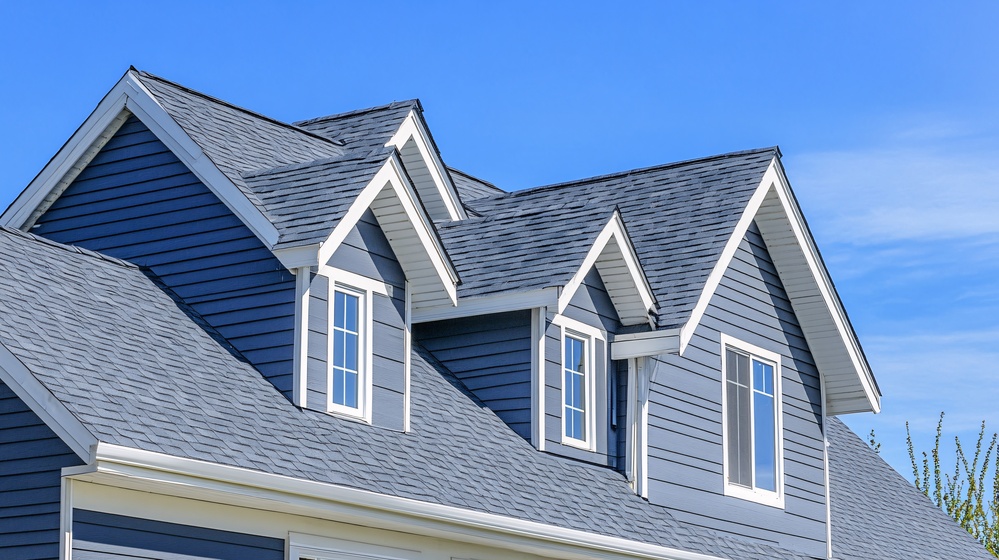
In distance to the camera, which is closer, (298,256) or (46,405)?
(46,405)

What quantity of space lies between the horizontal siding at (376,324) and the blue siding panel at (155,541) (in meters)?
2.07

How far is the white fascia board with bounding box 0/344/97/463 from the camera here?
964 centimetres

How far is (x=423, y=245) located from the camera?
14328 millimetres

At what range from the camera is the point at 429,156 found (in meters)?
16.9

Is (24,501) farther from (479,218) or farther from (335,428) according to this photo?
(479,218)

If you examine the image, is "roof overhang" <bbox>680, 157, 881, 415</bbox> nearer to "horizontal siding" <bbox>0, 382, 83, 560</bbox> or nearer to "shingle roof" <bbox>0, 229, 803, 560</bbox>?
"shingle roof" <bbox>0, 229, 803, 560</bbox>

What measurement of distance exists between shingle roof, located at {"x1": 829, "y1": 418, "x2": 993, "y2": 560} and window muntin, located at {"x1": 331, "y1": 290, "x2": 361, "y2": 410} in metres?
8.16

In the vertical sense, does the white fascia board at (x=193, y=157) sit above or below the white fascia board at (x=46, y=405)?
above

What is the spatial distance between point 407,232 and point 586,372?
114 inches

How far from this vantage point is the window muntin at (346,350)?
529 inches

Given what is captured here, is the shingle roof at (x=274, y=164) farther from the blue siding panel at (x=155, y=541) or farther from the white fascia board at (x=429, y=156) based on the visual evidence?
the blue siding panel at (x=155, y=541)

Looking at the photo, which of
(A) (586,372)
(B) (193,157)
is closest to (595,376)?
(A) (586,372)

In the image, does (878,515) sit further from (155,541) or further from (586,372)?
(155,541)

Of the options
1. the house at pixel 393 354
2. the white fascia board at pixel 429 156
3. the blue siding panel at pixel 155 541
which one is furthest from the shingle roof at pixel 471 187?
the blue siding panel at pixel 155 541
